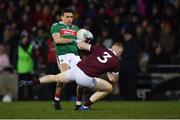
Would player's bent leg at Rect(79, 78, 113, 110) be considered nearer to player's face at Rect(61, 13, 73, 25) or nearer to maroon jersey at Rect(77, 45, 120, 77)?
maroon jersey at Rect(77, 45, 120, 77)

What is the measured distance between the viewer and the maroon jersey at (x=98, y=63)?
14.7 m

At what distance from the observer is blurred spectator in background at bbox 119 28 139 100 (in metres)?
21.8

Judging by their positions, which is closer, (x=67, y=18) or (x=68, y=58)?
(x=67, y=18)

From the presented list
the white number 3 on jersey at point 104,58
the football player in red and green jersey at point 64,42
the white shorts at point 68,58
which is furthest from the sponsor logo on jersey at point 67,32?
the white number 3 on jersey at point 104,58

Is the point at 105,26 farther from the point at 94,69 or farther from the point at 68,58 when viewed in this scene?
the point at 94,69

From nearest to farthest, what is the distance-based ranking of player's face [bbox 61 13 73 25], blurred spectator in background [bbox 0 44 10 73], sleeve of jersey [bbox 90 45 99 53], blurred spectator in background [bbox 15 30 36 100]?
sleeve of jersey [bbox 90 45 99 53]
player's face [bbox 61 13 73 25]
blurred spectator in background [bbox 15 30 36 100]
blurred spectator in background [bbox 0 44 10 73]

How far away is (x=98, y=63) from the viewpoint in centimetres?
1473

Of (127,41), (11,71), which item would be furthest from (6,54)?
(127,41)

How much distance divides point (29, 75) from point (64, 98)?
1218 mm

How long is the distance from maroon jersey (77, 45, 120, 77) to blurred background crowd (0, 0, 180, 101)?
700 centimetres

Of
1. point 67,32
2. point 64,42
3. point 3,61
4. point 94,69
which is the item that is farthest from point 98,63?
point 3,61

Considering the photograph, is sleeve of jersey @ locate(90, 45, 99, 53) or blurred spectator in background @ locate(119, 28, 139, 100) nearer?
sleeve of jersey @ locate(90, 45, 99, 53)

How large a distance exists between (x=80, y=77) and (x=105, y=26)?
8771 millimetres

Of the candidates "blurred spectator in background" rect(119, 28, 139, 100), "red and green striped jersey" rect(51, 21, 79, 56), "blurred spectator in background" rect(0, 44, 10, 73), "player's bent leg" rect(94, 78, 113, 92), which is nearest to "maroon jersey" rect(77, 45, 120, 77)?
"player's bent leg" rect(94, 78, 113, 92)
